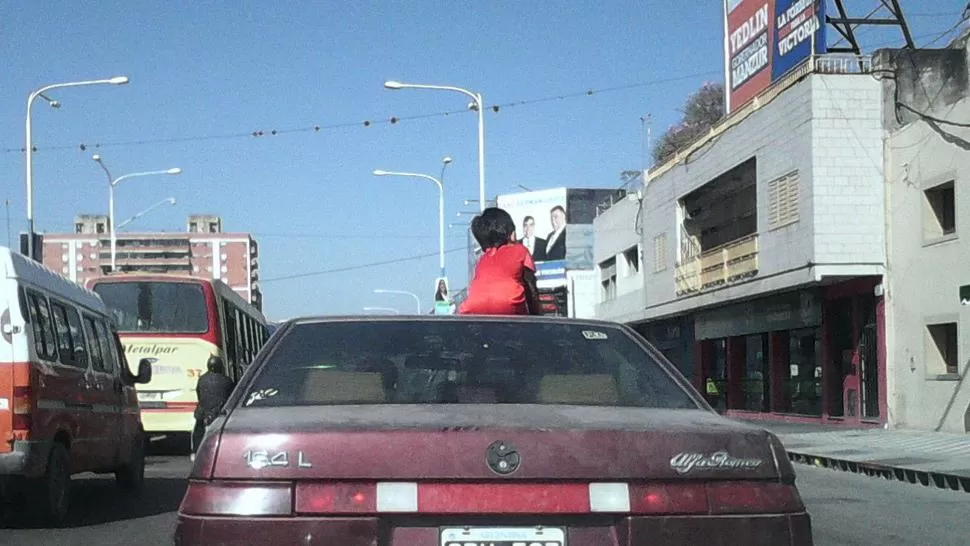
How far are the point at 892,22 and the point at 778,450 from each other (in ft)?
78.8

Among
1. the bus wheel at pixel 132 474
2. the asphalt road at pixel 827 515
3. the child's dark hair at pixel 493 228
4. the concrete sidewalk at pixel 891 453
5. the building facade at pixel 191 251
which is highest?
the building facade at pixel 191 251

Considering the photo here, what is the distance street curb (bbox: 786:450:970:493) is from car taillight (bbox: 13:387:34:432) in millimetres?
7059

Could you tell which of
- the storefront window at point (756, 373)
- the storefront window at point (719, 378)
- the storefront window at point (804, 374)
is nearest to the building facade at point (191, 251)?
the storefront window at point (719, 378)

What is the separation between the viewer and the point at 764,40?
2802 cm

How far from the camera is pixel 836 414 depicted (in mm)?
25375

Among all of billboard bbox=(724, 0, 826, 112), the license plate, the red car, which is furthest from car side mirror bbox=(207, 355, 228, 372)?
billboard bbox=(724, 0, 826, 112)

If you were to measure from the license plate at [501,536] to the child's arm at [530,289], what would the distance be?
4064 millimetres

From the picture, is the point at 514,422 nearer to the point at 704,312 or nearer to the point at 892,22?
the point at 892,22

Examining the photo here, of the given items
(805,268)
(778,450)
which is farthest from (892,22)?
(778,450)

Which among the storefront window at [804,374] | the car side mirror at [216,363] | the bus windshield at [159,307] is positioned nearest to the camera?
the car side mirror at [216,363]

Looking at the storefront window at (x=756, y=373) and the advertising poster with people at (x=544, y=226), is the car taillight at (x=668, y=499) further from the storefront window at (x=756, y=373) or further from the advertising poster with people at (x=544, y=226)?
the advertising poster with people at (x=544, y=226)

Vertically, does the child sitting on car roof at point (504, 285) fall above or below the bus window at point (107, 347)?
above

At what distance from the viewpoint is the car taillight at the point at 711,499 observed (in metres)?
3.39

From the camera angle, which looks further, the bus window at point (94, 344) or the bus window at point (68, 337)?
the bus window at point (94, 344)
